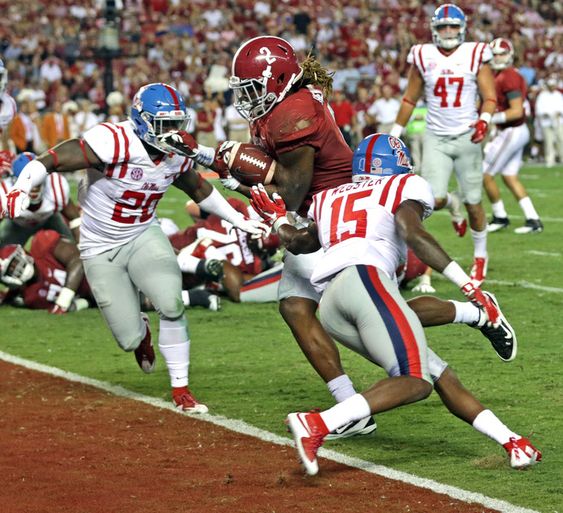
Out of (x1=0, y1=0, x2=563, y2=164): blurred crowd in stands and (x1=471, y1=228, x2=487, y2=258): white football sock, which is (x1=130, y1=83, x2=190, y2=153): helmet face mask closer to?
(x1=471, y1=228, x2=487, y2=258): white football sock

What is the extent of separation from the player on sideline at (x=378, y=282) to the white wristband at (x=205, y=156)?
0.87 metres

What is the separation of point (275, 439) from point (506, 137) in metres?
7.62

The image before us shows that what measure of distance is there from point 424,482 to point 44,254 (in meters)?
5.03

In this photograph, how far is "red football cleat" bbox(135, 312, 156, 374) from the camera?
639cm

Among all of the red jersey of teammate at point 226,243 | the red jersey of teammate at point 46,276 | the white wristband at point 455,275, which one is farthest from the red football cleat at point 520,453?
the red jersey of teammate at point 46,276

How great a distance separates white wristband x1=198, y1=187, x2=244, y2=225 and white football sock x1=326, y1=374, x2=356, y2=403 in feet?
3.62

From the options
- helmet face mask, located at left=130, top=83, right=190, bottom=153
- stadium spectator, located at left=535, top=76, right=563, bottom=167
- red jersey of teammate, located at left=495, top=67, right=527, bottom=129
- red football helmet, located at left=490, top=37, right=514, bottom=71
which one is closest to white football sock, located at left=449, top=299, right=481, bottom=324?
helmet face mask, located at left=130, top=83, right=190, bottom=153

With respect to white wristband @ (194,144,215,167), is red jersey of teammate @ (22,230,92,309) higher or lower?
lower

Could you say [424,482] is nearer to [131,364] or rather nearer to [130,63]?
[131,364]

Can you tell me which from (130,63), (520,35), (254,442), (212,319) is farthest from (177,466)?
(520,35)

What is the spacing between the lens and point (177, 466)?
15.9 feet

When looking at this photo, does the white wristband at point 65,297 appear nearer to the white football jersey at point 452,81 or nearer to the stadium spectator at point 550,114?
the white football jersey at point 452,81

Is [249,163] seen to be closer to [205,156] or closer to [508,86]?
[205,156]

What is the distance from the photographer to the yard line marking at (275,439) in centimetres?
431
